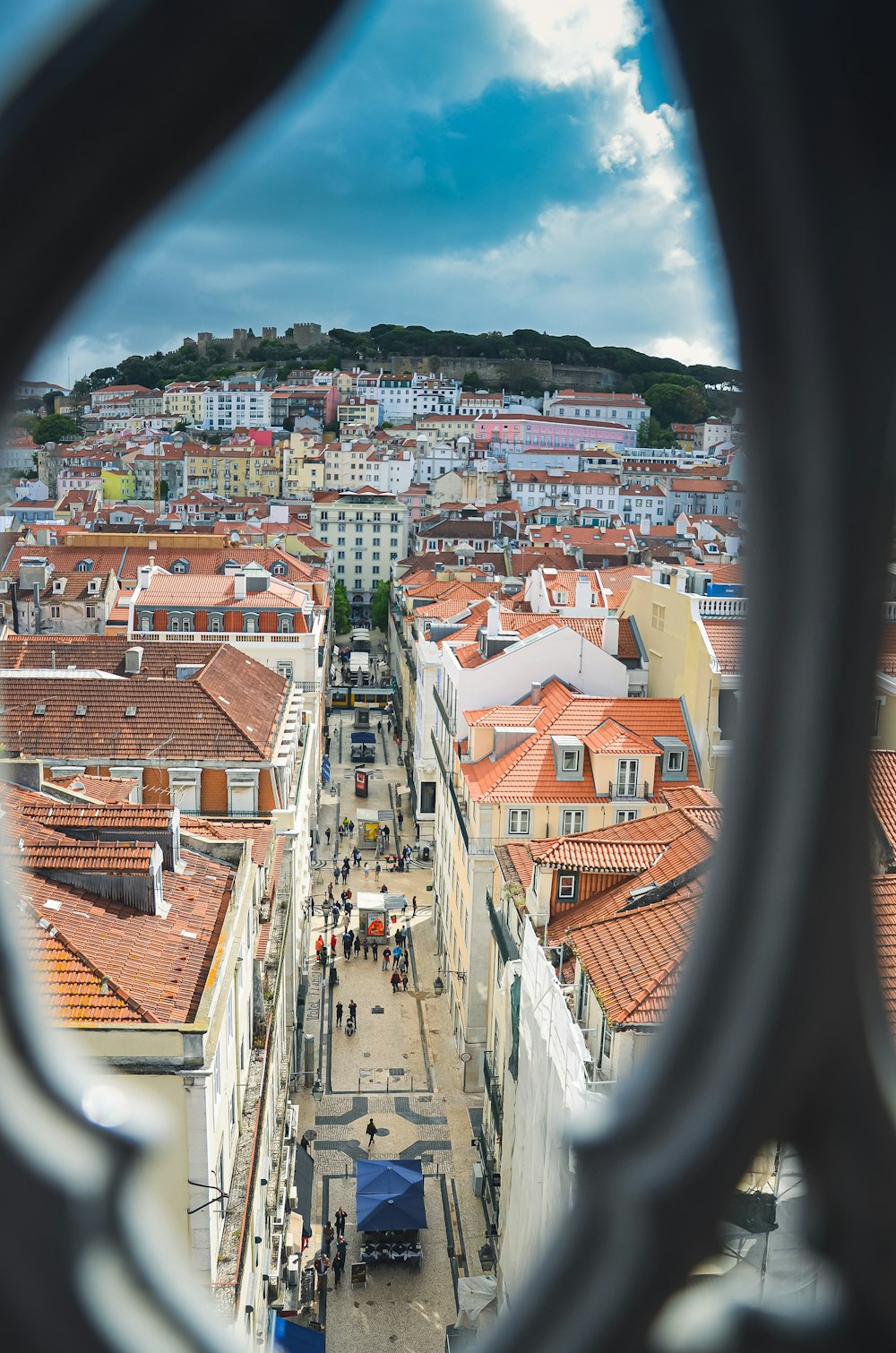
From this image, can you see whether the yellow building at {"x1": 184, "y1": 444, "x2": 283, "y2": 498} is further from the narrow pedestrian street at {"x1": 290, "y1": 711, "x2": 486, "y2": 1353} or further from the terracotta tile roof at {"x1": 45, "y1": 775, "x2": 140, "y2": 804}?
the terracotta tile roof at {"x1": 45, "y1": 775, "x2": 140, "y2": 804}

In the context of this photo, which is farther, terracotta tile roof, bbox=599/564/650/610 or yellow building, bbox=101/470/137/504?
yellow building, bbox=101/470/137/504

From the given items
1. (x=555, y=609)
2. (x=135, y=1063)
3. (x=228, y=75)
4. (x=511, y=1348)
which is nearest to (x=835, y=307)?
(x=228, y=75)

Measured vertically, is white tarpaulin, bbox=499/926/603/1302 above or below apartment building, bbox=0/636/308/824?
below

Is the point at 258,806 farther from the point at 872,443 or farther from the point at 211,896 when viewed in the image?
the point at 872,443

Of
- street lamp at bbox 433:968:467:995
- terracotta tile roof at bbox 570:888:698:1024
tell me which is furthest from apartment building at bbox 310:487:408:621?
terracotta tile roof at bbox 570:888:698:1024

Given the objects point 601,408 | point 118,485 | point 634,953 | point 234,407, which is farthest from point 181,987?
point 234,407

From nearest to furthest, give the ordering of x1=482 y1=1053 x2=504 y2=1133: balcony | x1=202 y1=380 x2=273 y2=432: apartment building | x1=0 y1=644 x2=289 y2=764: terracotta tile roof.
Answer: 1. x1=482 y1=1053 x2=504 y2=1133: balcony
2. x1=0 y1=644 x2=289 y2=764: terracotta tile roof
3. x1=202 y1=380 x2=273 y2=432: apartment building

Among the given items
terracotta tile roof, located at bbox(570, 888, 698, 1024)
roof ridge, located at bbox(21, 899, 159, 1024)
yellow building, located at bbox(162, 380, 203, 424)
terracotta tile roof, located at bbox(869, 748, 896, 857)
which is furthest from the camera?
yellow building, located at bbox(162, 380, 203, 424)

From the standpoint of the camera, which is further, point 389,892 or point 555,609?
point 555,609
